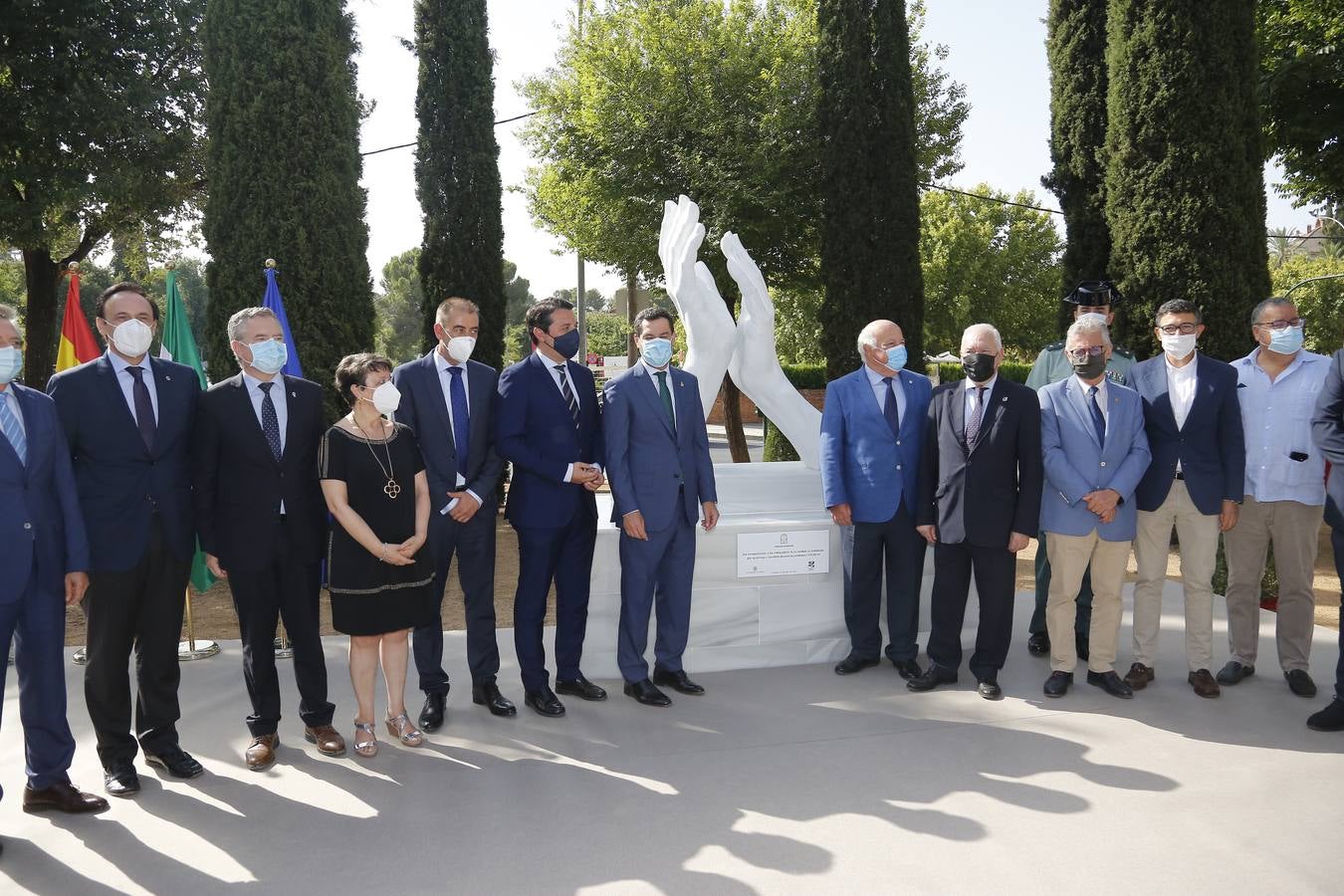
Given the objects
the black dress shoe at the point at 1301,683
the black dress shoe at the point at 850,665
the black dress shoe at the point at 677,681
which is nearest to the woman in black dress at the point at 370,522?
the black dress shoe at the point at 677,681

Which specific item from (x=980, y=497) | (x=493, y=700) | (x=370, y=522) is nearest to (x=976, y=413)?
(x=980, y=497)

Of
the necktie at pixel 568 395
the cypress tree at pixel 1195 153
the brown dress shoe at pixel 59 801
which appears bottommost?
the brown dress shoe at pixel 59 801

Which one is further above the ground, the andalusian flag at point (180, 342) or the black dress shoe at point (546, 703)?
the andalusian flag at point (180, 342)

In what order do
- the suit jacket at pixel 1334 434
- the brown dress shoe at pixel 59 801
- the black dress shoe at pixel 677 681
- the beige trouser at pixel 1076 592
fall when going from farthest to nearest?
the black dress shoe at pixel 677 681 → the beige trouser at pixel 1076 592 → the suit jacket at pixel 1334 434 → the brown dress shoe at pixel 59 801

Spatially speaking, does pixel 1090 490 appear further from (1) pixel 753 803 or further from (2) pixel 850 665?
(1) pixel 753 803

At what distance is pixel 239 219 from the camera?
817cm

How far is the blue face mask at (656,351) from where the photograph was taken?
4.28 metres

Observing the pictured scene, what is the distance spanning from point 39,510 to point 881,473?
345 cm

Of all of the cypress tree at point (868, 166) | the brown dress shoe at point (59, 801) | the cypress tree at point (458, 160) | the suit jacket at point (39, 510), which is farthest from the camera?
the cypress tree at point (458, 160)

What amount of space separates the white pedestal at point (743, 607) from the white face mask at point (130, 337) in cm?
222

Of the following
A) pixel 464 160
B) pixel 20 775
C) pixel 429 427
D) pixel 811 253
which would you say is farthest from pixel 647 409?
pixel 811 253

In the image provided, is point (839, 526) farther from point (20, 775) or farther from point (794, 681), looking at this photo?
point (20, 775)

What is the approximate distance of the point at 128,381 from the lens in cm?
341

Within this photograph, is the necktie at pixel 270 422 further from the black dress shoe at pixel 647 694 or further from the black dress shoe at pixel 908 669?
the black dress shoe at pixel 908 669
